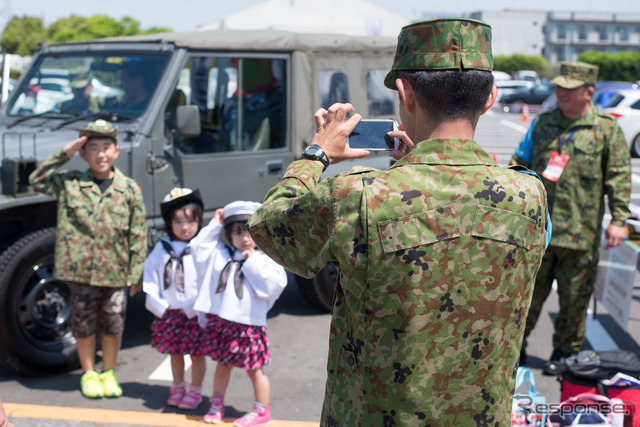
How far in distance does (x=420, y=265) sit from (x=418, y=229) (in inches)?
3.4

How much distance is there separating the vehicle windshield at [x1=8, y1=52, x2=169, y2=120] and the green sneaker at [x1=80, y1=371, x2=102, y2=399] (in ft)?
5.72

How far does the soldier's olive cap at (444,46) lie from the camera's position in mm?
1791

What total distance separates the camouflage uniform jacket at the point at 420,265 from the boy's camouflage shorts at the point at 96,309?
9.59 ft

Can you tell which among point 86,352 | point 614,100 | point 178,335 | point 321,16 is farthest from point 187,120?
point 321,16

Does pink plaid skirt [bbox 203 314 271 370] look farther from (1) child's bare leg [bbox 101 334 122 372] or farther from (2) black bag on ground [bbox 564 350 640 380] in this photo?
(2) black bag on ground [bbox 564 350 640 380]

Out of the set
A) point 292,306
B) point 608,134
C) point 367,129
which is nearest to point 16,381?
point 292,306

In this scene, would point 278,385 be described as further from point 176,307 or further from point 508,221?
point 508,221

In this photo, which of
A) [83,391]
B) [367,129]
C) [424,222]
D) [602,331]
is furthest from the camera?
[602,331]

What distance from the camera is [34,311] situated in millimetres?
4773

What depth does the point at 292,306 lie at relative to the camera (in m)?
6.51

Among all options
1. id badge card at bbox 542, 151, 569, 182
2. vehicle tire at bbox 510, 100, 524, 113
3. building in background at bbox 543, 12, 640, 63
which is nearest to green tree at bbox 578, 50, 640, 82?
vehicle tire at bbox 510, 100, 524, 113

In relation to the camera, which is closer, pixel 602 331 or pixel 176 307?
pixel 176 307

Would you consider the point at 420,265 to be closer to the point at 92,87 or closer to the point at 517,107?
the point at 92,87

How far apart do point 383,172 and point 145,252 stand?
308cm
